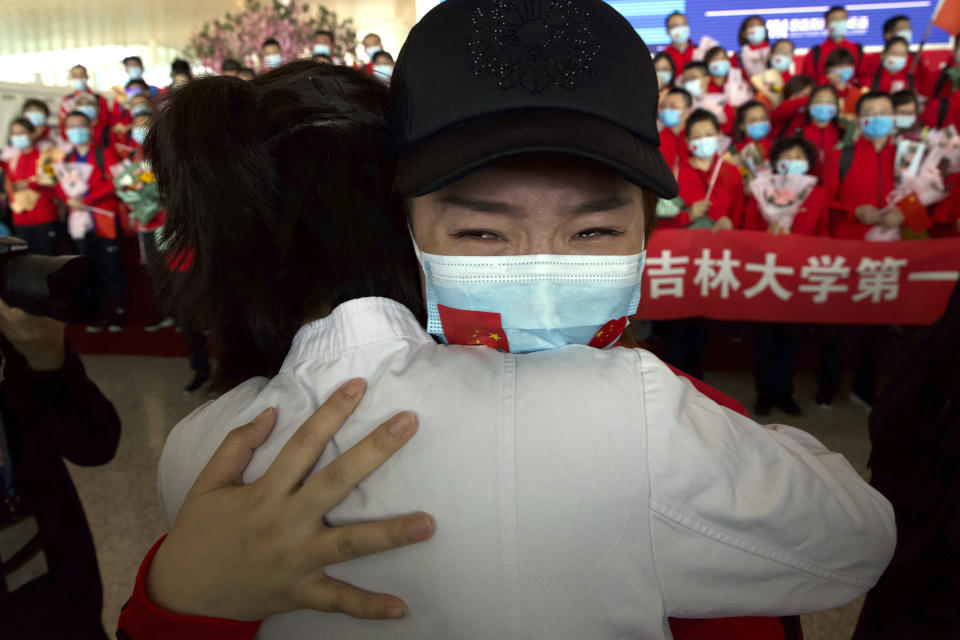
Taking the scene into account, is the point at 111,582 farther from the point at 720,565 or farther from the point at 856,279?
the point at 856,279

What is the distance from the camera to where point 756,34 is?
15.7 feet

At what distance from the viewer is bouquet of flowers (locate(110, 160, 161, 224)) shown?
4.04 meters

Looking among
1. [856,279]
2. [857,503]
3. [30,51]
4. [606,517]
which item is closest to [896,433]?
[857,503]

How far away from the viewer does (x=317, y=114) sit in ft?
2.29

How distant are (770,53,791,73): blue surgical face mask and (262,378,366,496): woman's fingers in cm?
503

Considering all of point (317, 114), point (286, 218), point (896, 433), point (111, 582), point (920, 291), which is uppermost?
point (317, 114)

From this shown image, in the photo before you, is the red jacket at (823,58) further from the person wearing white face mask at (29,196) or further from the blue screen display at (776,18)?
the person wearing white face mask at (29,196)

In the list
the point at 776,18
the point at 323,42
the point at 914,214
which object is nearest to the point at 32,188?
the point at 323,42

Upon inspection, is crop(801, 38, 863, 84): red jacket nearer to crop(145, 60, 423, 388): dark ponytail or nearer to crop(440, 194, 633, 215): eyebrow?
crop(440, 194, 633, 215): eyebrow

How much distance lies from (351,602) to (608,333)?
49 centimetres

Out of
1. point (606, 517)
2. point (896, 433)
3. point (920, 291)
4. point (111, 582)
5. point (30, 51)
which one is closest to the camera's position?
point (606, 517)

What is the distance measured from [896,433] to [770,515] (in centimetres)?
73

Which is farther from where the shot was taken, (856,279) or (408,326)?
(856,279)

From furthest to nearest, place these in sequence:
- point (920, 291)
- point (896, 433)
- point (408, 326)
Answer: point (920, 291) < point (896, 433) < point (408, 326)
